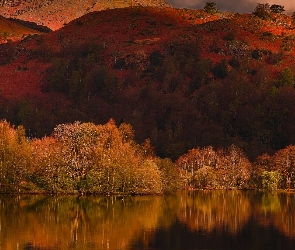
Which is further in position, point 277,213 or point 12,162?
point 12,162

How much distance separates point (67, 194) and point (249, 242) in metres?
52.1

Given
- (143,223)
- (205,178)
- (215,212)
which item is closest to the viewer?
(143,223)

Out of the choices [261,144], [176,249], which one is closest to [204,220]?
[176,249]

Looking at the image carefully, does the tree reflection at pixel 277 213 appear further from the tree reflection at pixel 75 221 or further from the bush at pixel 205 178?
the bush at pixel 205 178

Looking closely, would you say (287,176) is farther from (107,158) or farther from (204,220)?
(204,220)

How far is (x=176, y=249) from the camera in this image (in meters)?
62.8

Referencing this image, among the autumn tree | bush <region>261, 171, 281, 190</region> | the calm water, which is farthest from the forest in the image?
bush <region>261, 171, 281, 190</region>

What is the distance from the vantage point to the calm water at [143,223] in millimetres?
66188

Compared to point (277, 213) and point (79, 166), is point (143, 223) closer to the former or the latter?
point (277, 213)

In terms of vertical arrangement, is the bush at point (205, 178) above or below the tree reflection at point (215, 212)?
above

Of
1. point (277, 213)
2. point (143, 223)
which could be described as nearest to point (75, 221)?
point (143, 223)

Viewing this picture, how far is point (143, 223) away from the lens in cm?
8056

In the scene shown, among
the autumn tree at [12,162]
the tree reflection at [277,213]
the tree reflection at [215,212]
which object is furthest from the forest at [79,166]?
the tree reflection at [277,213]

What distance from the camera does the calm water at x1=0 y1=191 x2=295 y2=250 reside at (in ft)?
217
